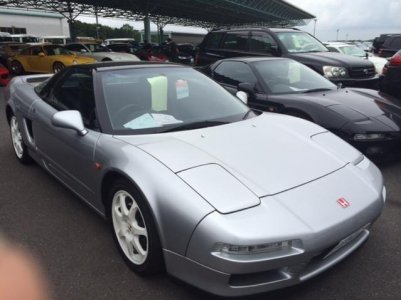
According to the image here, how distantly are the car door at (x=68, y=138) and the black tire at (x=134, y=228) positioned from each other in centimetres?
33

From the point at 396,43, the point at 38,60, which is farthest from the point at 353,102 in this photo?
the point at 38,60

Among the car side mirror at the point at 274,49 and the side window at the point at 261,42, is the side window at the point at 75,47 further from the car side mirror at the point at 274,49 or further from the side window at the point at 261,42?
the car side mirror at the point at 274,49

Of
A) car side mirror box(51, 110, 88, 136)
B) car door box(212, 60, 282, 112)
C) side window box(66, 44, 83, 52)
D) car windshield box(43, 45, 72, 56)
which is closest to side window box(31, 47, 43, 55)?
car windshield box(43, 45, 72, 56)

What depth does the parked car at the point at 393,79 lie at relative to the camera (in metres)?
5.98

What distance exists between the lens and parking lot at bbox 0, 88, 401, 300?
7.44 ft

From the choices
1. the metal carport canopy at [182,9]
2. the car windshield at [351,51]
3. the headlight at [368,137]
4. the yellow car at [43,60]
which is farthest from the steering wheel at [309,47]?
the metal carport canopy at [182,9]

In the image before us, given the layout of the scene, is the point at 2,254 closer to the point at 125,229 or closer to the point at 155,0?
the point at 125,229

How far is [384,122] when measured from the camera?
424 cm

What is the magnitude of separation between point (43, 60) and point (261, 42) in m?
9.00

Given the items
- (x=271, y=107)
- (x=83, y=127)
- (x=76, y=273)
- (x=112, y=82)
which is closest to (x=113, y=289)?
(x=76, y=273)

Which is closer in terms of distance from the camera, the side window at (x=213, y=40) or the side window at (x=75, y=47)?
the side window at (x=213, y=40)

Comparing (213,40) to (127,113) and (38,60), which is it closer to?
(127,113)

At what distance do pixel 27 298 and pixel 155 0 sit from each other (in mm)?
28103

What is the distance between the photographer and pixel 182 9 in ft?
114
